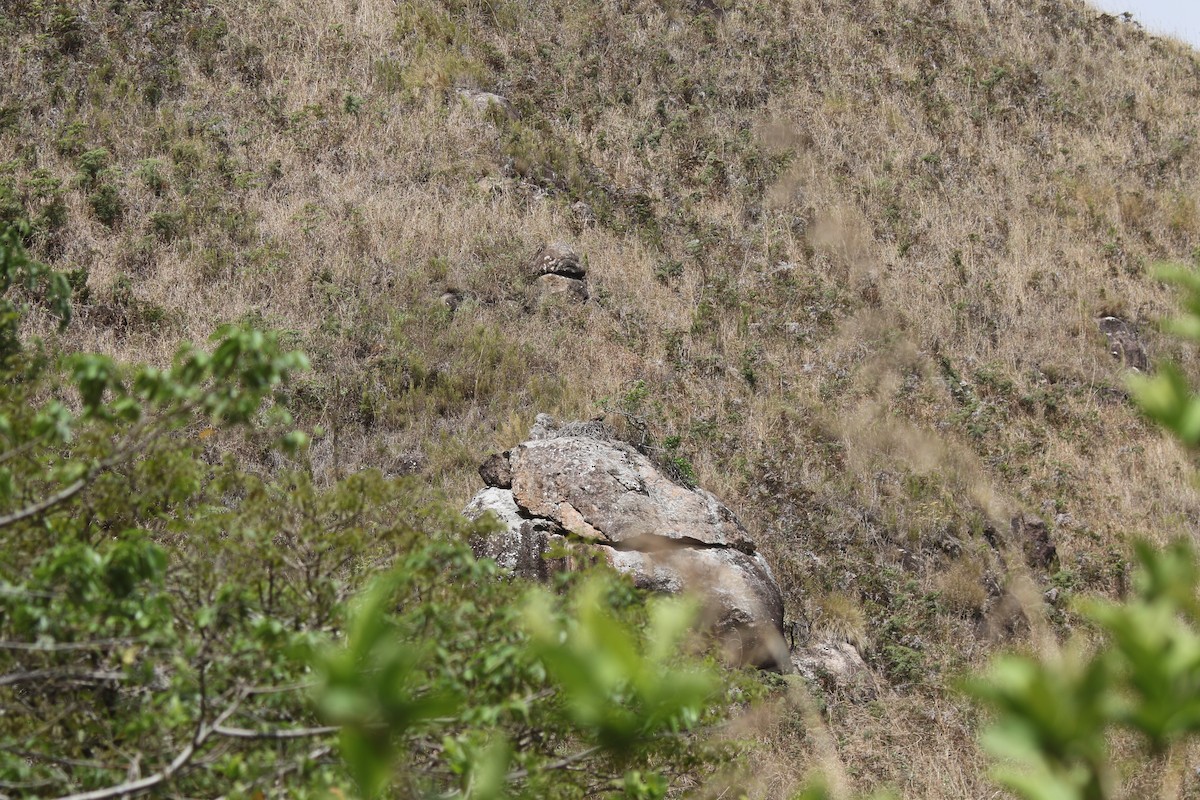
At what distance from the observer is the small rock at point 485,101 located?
43.6ft

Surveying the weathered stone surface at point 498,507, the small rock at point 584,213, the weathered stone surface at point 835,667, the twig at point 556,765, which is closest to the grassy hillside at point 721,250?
the small rock at point 584,213

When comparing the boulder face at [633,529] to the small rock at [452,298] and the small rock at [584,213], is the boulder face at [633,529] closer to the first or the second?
the small rock at [452,298]

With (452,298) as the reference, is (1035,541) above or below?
above

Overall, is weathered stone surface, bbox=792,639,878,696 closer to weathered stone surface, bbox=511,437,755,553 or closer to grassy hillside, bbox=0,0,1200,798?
grassy hillside, bbox=0,0,1200,798

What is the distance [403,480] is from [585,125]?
1116 cm

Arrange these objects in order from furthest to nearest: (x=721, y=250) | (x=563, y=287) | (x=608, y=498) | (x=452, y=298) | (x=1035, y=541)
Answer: (x=721, y=250) → (x=563, y=287) → (x=452, y=298) → (x=1035, y=541) → (x=608, y=498)

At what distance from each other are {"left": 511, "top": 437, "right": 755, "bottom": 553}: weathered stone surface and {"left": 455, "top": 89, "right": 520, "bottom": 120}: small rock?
23.9 ft

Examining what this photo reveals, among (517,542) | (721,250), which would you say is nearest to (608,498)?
(517,542)

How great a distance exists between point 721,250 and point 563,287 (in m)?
2.47

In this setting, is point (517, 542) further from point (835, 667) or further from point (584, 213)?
point (584, 213)

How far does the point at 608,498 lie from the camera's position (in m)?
7.15

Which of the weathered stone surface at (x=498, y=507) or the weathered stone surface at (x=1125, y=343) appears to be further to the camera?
the weathered stone surface at (x=1125, y=343)

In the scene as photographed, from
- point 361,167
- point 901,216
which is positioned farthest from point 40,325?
point 901,216

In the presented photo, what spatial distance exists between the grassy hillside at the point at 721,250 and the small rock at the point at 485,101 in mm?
125
